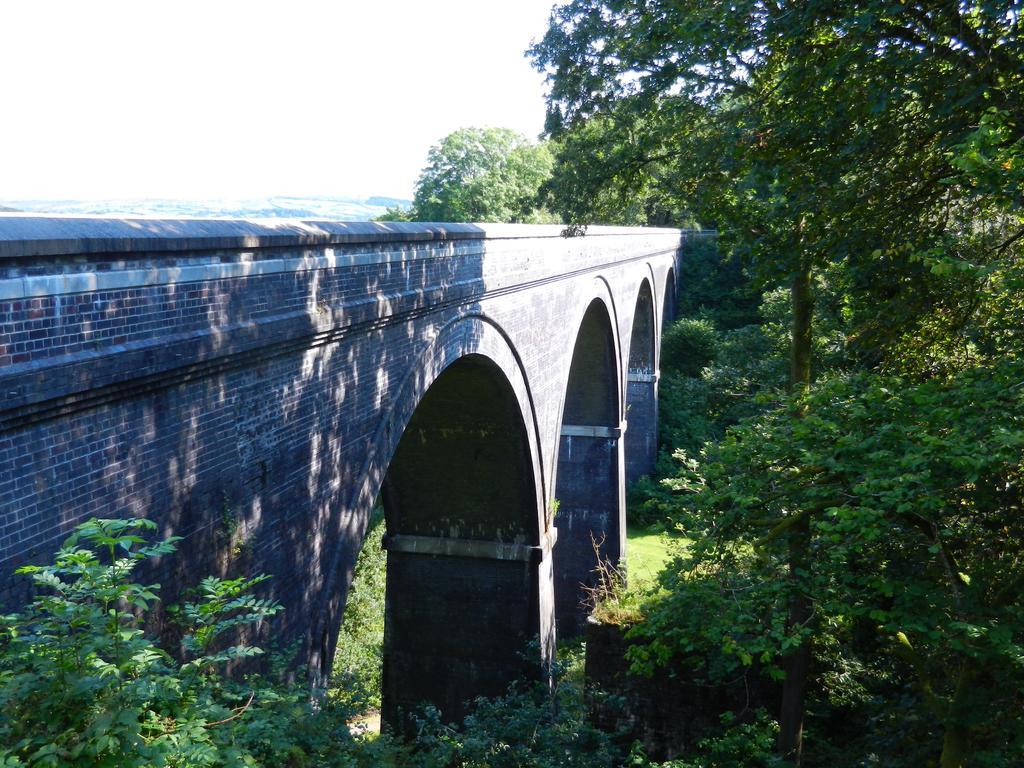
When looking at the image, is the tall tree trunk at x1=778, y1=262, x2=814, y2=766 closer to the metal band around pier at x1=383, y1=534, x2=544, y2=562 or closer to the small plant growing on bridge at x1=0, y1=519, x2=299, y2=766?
the small plant growing on bridge at x1=0, y1=519, x2=299, y2=766

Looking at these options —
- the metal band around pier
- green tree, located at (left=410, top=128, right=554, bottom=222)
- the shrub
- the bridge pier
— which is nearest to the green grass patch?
the bridge pier

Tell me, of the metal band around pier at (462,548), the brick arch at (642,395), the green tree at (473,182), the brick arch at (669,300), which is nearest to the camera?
the metal band around pier at (462,548)

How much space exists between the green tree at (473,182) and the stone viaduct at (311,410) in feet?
78.3

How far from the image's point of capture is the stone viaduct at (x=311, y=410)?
146 inches

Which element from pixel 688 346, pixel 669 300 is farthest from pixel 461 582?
pixel 669 300

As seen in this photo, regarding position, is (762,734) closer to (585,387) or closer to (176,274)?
(176,274)

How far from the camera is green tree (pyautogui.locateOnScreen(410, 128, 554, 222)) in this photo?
3681 centimetres

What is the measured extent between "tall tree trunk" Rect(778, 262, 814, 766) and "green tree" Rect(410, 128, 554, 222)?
27.4 metres

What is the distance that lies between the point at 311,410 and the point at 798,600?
3819 mm

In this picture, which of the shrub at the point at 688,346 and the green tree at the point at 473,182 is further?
the green tree at the point at 473,182

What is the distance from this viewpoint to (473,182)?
3750 cm

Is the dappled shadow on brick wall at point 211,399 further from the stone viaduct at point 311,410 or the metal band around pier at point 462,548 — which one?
the metal band around pier at point 462,548

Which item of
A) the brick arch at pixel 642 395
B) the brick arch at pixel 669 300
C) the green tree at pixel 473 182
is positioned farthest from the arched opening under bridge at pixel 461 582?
the green tree at pixel 473 182

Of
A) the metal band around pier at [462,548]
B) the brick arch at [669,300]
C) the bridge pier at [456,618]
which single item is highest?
the brick arch at [669,300]
